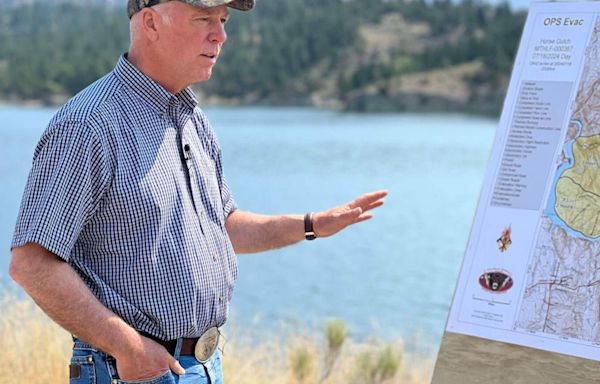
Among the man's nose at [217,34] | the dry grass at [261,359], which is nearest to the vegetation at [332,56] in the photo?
the dry grass at [261,359]

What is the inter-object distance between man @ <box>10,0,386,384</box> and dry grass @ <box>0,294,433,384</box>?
2479 mm

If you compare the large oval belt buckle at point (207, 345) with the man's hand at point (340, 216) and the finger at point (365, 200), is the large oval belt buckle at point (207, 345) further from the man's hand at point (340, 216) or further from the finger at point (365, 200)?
the finger at point (365, 200)

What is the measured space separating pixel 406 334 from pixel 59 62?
59887mm

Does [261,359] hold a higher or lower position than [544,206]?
lower

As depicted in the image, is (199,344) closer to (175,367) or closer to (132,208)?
(175,367)

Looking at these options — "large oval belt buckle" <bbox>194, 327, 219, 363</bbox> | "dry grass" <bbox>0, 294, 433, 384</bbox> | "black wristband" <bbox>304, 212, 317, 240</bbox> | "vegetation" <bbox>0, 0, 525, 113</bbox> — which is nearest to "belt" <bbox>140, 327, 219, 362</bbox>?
"large oval belt buckle" <bbox>194, 327, 219, 363</bbox>

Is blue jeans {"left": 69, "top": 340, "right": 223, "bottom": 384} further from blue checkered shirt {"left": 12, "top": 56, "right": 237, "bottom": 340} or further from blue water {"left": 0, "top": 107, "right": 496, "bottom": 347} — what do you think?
blue water {"left": 0, "top": 107, "right": 496, "bottom": 347}

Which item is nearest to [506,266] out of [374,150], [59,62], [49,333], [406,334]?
[49,333]

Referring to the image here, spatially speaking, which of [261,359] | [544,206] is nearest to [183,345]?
[544,206]

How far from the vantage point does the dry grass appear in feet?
15.9

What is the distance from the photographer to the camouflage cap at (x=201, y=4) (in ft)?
7.64

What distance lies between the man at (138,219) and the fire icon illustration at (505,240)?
2.76ft

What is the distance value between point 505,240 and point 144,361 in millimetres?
1182

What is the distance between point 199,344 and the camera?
2432 mm
